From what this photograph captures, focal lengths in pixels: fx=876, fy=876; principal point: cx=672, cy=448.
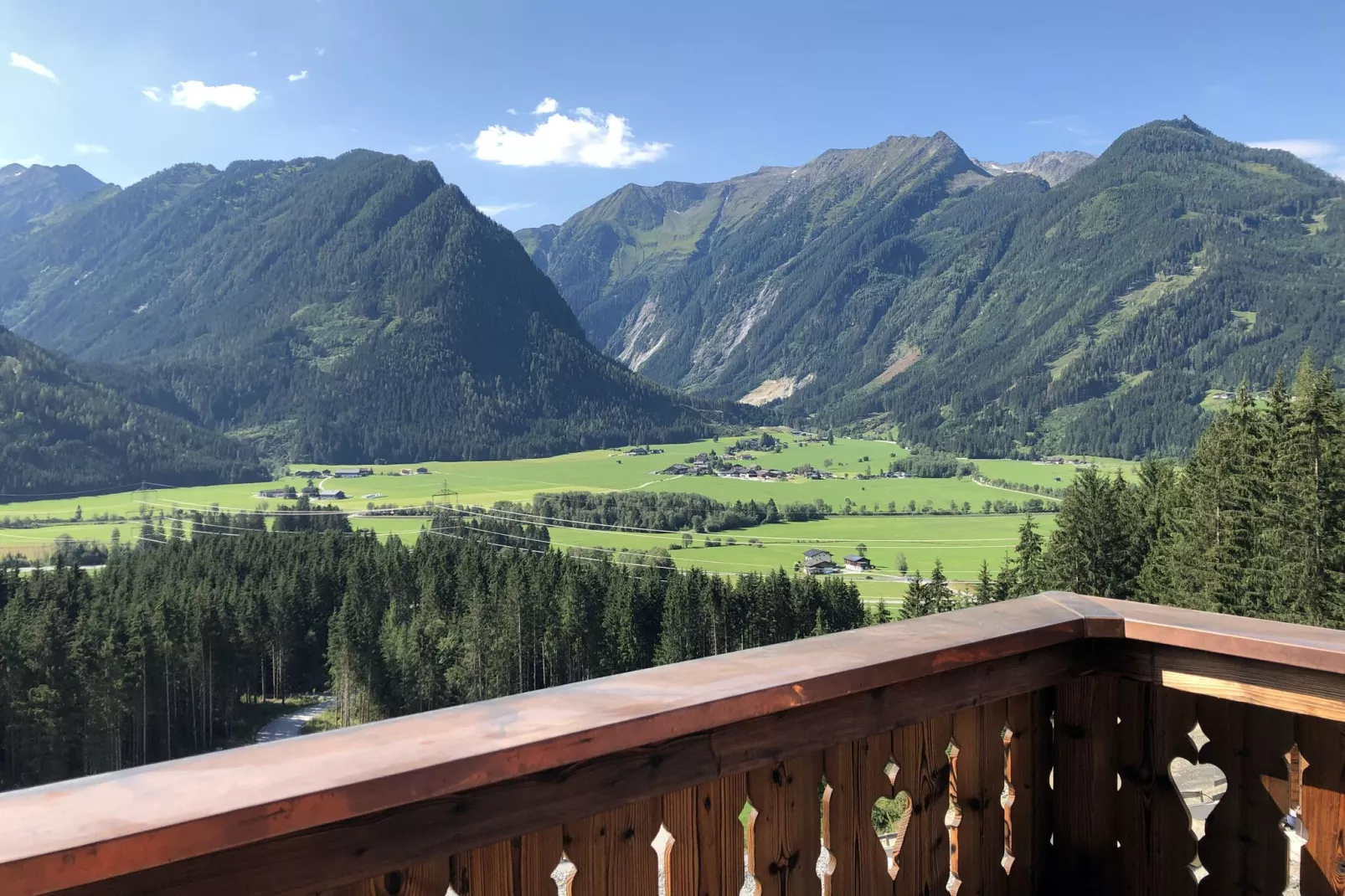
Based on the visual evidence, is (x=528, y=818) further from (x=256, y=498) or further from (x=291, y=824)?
(x=256, y=498)

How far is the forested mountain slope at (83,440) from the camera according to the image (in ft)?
398

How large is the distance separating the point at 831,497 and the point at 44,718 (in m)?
85.7

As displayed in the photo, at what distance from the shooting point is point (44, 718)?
122 ft

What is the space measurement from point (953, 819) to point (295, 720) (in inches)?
2038

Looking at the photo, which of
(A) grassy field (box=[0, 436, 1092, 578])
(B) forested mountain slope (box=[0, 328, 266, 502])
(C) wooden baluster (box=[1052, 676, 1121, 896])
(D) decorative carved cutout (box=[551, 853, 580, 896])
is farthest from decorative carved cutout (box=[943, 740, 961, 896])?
(B) forested mountain slope (box=[0, 328, 266, 502])

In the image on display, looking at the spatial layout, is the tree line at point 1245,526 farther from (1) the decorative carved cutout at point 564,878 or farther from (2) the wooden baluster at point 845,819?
(1) the decorative carved cutout at point 564,878

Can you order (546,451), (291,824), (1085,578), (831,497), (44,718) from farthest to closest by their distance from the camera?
(546,451), (831,497), (44,718), (1085,578), (291,824)

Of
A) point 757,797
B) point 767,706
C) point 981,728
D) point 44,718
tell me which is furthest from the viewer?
point 44,718

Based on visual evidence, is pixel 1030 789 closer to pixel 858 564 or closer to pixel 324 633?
pixel 324 633

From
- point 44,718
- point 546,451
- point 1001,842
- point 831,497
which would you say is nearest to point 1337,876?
point 1001,842

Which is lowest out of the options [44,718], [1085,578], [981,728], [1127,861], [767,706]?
[44,718]

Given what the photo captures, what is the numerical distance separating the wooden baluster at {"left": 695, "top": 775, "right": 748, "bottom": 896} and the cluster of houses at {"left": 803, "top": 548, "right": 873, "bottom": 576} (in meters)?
62.8

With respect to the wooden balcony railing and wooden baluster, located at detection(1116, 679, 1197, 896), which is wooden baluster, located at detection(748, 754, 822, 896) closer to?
the wooden balcony railing

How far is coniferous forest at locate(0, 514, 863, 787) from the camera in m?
39.0
